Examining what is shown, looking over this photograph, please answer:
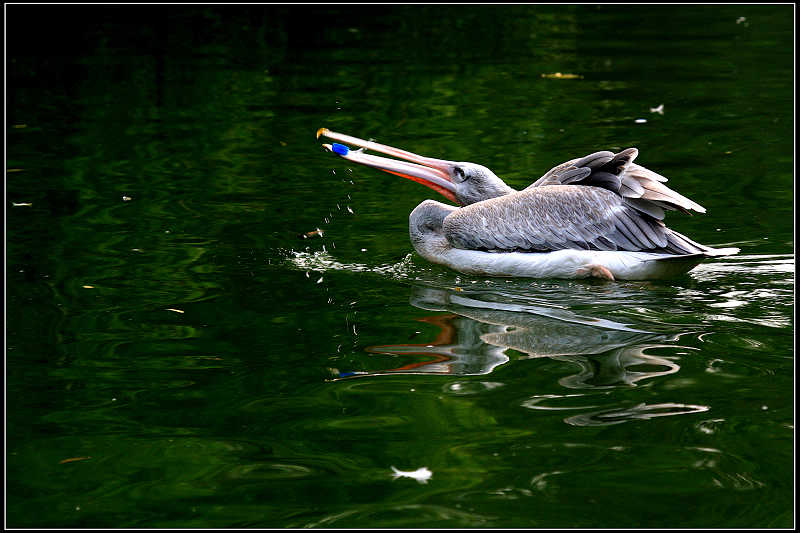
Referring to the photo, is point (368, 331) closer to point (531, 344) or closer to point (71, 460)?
point (531, 344)

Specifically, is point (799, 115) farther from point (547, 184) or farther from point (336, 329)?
point (336, 329)

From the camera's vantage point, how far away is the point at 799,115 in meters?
9.34

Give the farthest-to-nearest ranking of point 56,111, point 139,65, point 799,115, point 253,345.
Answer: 1. point 139,65
2. point 56,111
3. point 799,115
4. point 253,345

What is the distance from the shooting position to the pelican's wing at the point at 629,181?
5.50 meters

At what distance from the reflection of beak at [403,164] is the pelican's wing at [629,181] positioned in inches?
31.0

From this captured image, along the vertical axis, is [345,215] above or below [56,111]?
below

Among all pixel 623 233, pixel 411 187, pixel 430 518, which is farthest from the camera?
pixel 411 187

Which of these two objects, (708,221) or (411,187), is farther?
(411,187)

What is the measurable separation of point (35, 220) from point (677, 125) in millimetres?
5186

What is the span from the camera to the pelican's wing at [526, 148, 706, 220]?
18.0 feet

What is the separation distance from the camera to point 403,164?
6242 millimetres

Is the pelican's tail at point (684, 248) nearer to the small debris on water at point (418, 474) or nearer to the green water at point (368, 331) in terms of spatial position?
the green water at point (368, 331)

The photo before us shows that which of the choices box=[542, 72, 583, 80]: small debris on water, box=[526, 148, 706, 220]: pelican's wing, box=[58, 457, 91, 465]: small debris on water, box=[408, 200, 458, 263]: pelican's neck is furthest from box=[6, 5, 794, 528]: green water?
box=[542, 72, 583, 80]: small debris on water

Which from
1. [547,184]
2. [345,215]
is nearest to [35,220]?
[345,215]
